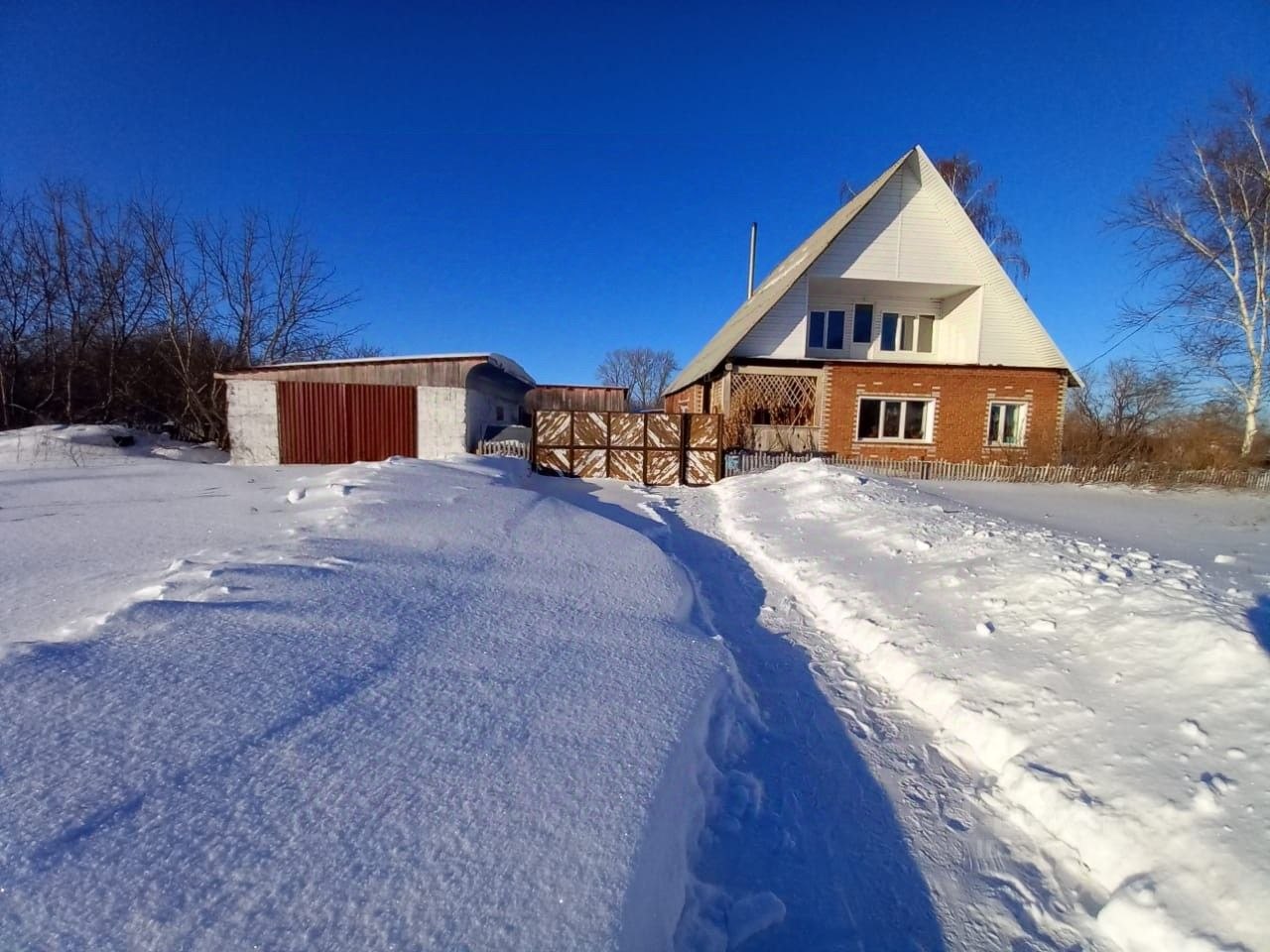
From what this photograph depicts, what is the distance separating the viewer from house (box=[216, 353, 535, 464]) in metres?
15.0

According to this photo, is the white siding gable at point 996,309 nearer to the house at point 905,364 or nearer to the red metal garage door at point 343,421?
the house at point 905,364

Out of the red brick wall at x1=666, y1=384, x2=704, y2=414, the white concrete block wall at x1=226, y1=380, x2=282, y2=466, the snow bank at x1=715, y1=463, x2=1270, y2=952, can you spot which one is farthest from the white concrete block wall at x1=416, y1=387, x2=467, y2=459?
the snow bank at x1=715, y1=463, x2=1270, y2=952

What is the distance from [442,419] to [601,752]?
14.7 meters

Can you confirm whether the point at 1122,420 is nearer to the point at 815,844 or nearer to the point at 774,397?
the point at 774,397

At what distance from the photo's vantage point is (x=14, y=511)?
608 centimetres

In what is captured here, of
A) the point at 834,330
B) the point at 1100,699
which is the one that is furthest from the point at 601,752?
the point at 834,330

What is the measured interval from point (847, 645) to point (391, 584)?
3.65 meters

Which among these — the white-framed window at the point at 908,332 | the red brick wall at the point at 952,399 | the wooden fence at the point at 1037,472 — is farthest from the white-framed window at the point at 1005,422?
the white-framed window at the point at 908,332

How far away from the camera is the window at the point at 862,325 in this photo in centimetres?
1853

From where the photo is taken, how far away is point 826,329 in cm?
1839

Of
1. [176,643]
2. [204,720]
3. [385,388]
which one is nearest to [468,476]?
[176,643]

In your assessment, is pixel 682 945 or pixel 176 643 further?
pixel 176 643

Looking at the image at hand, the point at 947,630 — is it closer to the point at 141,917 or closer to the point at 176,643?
the point at 141,917

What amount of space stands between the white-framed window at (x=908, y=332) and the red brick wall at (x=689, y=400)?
22.2 ft
